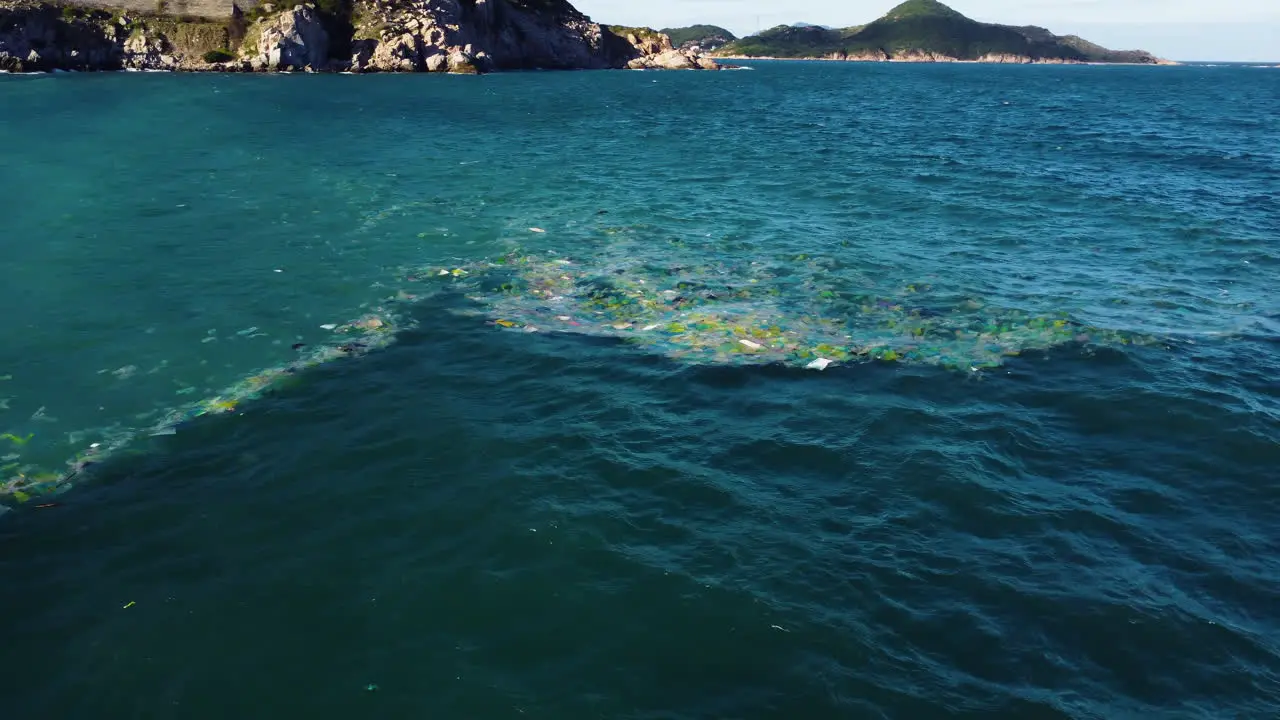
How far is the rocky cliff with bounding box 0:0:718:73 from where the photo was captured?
116 m

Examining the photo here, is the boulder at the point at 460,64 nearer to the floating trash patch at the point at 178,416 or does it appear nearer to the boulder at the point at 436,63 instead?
the boulder at the point at 436,63

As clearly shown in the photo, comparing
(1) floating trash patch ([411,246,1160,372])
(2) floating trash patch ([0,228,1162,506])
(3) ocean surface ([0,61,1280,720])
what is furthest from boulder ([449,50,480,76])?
(1) floating trash patch ([411,246,1160,372])

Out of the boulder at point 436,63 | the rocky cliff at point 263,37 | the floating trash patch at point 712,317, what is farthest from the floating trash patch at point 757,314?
the boulder at point 436,63

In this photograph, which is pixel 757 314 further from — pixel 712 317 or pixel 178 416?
pixel 178 416

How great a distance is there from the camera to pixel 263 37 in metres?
130

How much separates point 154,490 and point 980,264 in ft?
95.7

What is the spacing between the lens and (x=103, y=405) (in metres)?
17.5

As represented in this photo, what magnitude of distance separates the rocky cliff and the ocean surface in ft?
358

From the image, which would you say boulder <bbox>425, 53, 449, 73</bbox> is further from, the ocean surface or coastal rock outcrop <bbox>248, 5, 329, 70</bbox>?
the ocean surface

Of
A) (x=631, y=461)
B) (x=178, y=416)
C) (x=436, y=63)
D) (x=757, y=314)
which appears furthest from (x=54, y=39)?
(x=631, y=461)

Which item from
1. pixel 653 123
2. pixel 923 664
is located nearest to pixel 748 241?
pixel 923 664

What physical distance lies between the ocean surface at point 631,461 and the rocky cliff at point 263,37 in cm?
10918

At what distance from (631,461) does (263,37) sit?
5718 inches

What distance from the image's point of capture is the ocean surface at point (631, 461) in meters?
10.7
